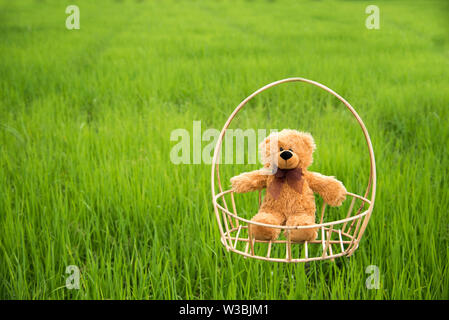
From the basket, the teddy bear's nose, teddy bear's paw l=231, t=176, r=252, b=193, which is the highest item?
the teddy bear's nose

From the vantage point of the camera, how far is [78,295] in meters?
1.24

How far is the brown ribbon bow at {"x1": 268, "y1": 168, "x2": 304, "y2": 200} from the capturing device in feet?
3.76

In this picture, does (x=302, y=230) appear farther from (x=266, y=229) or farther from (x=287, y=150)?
(x=287, y=150)

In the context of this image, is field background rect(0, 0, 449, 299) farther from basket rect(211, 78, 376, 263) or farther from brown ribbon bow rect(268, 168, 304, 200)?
brown ribbon bow rect(268, 168, 304, 200)

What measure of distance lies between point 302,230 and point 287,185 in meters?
0.15

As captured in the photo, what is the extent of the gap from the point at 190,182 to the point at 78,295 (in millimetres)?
740

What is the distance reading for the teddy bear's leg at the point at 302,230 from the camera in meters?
1.08

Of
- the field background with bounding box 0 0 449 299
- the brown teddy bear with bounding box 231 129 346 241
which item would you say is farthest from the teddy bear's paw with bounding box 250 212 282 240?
the field background with bounding box 0 0 449 299

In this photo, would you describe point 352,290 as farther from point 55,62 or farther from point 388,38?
point 388,38

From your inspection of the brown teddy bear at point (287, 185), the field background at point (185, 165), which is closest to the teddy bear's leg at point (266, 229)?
the brown teddy bear at point (287, 185)

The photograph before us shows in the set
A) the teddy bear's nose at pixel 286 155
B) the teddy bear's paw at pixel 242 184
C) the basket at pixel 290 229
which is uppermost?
the teddy bear's nose at pixel 286 155

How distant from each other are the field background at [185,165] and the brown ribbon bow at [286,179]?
0.26 metres

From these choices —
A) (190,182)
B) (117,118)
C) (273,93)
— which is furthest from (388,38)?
(190,182)

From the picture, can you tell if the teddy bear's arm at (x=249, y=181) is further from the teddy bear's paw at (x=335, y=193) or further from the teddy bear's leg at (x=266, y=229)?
the teddy bear's paw at (x=335, y=193)
